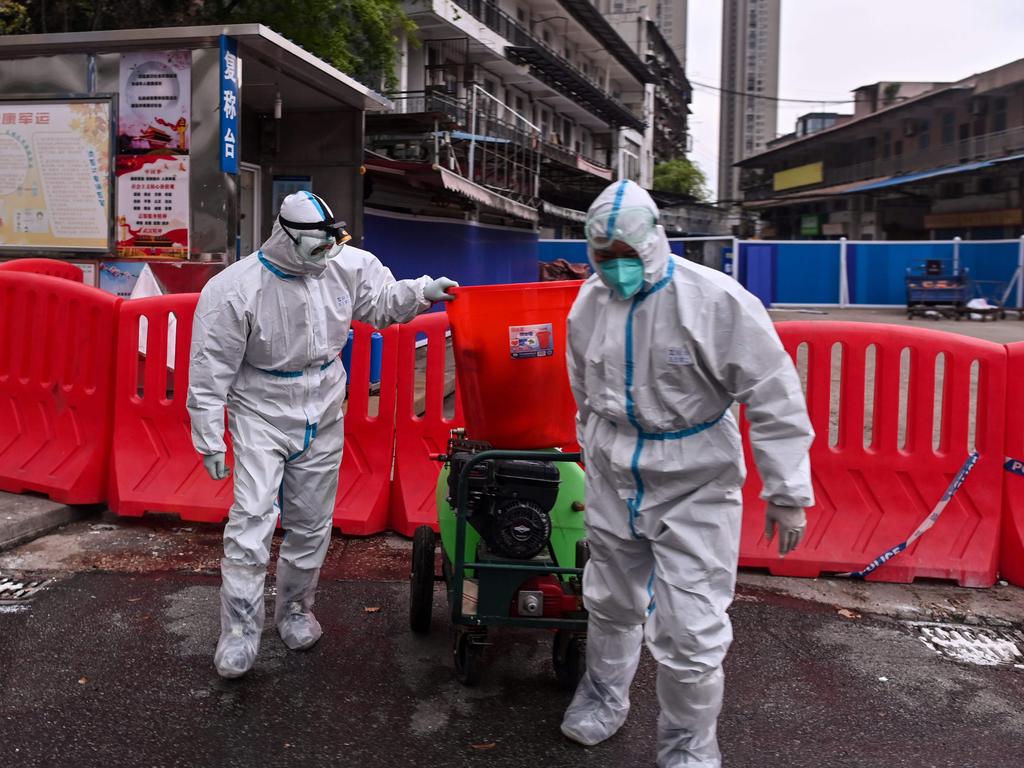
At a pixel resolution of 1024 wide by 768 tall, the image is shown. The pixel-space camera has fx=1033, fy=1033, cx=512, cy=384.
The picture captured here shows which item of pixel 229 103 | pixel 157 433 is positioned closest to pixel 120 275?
pixel 229 103

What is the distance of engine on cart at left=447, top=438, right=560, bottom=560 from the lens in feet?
Answer: 11.9

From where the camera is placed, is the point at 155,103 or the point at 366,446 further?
the point at 155,103

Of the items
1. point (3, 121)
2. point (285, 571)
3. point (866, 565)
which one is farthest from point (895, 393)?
point (3, 121)

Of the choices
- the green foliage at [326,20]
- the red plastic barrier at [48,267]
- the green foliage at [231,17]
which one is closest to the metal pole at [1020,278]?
the green foliage at [326,20]

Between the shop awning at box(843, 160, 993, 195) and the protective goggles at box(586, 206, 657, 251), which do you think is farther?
the shop awning at box(843, 160, 993, 195)

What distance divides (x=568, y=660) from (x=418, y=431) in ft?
6.95

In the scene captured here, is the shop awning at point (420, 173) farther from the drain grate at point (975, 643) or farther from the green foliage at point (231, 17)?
the drain grate at point (975, 643)

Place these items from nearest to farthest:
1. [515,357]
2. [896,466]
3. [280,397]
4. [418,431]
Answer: [515,357] < [280,397] < [896,466] < [418,431]

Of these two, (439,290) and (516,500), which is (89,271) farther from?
(516,500)

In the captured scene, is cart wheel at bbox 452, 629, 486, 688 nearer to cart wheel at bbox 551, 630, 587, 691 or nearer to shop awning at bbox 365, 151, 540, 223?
cart wheel at bbox 551, 630, 587, 691

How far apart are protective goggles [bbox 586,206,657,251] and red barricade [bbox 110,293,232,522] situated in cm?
327

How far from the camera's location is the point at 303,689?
371cm

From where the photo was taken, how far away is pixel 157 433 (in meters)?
5.82

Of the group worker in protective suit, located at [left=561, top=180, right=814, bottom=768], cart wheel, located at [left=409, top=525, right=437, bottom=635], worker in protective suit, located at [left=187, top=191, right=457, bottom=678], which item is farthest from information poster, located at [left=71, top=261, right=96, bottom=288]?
worker in protective suit, located at [left=561, top=180, right=814, bottom=768]
